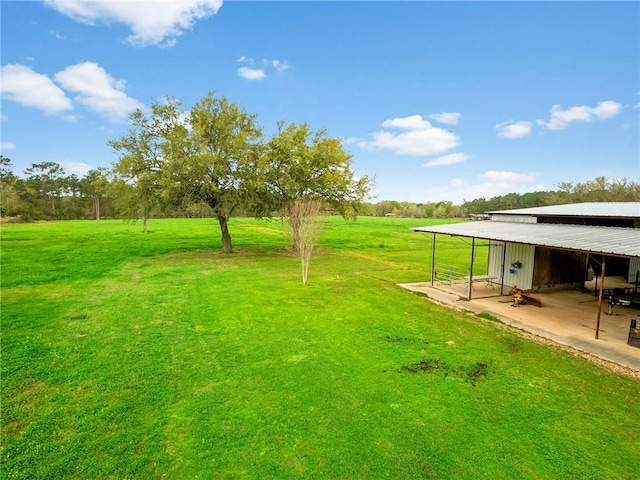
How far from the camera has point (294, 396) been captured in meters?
6.35

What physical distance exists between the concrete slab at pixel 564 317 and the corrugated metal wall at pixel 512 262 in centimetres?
71

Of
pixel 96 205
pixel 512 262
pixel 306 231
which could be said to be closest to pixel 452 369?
pixel 512 262

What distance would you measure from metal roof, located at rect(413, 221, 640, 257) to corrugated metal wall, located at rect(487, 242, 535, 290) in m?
1.04

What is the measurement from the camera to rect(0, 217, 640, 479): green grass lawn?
464cm

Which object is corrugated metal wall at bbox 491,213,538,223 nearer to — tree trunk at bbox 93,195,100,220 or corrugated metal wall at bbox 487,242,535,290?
corrugated metal wall at bbox 487,242,535,290

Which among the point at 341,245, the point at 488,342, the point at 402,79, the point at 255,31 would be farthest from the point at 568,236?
the point at 402,79

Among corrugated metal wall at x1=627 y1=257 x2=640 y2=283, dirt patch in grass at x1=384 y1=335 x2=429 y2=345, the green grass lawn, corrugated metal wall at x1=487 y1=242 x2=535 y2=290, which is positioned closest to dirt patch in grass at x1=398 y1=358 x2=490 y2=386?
the green grass lawn

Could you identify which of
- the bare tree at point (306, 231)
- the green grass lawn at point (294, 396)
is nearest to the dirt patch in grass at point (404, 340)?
the green grass lawn at point (294, 396)

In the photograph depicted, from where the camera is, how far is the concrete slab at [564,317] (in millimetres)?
8555

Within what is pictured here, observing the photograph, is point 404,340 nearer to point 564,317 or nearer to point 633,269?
point 564,317

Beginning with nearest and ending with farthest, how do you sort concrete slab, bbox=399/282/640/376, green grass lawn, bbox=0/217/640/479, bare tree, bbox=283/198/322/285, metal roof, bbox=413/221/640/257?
green grass lawn, bbox=0/217/640/479, concrete slab, bbox=399/282/640/376, metal roof, bbox=413/221/640/257, bare tree, bbox=283/198/322/285

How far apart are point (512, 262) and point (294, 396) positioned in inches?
515

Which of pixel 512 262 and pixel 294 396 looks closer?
pixel 294 396

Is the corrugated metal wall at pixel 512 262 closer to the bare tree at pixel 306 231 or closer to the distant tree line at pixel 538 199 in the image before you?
the bare tree at pixel 306 231
